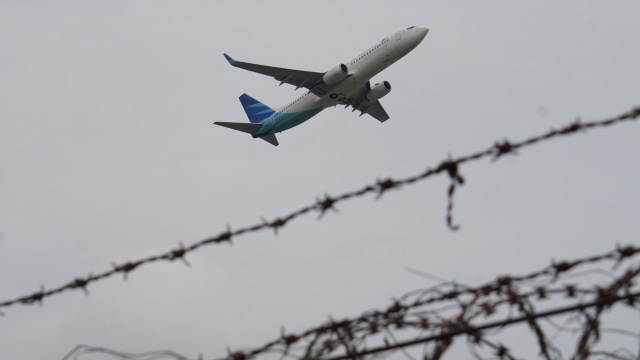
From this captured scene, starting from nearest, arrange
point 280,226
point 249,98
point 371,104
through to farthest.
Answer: point 280,226, point 371,104, point 249,98

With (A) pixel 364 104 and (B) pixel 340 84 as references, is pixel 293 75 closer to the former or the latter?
(B) pixel 340 84

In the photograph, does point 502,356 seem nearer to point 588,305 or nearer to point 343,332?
point 588,305

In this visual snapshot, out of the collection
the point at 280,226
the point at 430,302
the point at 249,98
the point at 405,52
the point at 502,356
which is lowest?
the point at 502,356

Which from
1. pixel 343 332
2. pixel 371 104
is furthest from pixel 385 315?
pixel 371 104

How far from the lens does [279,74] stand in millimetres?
46125

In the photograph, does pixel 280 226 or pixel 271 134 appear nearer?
pixel 280 226

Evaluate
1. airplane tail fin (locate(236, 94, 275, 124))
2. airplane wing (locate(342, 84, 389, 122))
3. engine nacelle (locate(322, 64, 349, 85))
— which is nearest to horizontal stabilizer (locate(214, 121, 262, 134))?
airplane tail fin (locate(236, 94, 275, 124))

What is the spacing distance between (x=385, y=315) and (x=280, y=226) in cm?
88

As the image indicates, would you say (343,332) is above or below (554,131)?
below

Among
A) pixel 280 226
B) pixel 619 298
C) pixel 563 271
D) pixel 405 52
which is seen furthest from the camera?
pixel 405 52

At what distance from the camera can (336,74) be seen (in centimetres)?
4394

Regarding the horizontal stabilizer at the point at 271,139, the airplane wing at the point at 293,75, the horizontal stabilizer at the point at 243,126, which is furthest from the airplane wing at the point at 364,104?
the horizontal stabilizer at the point at 243,126

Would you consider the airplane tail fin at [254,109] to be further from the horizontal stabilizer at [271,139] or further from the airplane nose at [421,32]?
the airplane nose at [421,32]

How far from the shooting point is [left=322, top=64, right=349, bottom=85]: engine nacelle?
43.8 meters
